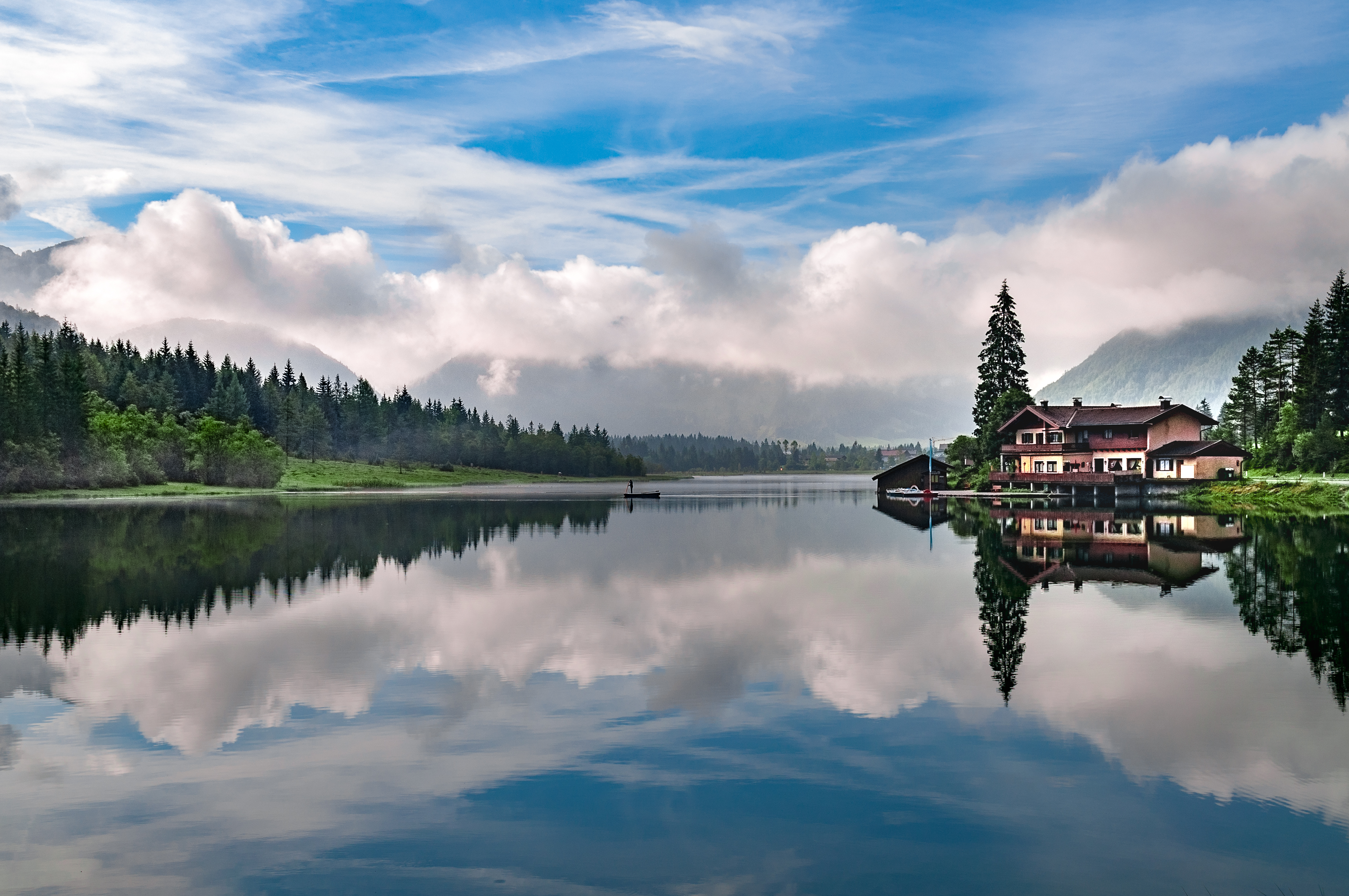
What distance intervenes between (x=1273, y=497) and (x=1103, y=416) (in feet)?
92.9

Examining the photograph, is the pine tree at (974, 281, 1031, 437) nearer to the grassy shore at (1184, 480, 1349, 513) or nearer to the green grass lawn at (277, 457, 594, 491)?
the grassy shore at (1184, 480, 1349, 513)

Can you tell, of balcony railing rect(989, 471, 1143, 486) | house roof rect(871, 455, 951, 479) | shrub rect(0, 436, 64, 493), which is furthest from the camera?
house roof rect(871, 455, 951, 479)

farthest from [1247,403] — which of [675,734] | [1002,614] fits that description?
[675,734]

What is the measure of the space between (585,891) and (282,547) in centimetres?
4203

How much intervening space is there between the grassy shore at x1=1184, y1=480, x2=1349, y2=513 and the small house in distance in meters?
34.6

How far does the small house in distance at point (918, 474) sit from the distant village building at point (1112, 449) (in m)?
11.3

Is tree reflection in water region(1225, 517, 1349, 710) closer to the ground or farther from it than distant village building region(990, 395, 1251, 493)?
closer to the ground

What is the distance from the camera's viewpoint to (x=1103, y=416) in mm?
101688

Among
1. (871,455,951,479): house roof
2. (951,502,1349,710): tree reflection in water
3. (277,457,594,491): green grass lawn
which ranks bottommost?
(951,502,1349,710): tree reflection in water

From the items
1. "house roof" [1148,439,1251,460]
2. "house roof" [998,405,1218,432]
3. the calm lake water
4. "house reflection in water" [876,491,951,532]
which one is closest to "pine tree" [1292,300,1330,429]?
"house roof" [1148,439,1251,460]

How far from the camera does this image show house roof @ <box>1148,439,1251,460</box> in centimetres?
9281

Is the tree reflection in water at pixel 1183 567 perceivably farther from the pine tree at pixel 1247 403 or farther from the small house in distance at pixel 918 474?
the pine tree at pixel 1247 403

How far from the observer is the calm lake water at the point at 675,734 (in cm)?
1109

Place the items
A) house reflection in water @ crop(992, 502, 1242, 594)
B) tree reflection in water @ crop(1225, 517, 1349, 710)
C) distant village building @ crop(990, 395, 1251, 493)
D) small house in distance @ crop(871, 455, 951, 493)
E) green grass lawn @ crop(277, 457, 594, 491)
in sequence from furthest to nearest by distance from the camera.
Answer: green grass lawn @ crop(277, 457, 594, 491), small house in distance @ crop(871, 455, 951, 493), distant village building @ crop(990, 395, 1251, 493), house reflection in water @ crop(992, 502, 1242, 594), tree reflection in water @ crop(1225, 517, 1349, 710)
